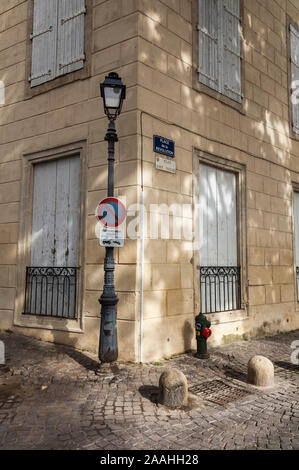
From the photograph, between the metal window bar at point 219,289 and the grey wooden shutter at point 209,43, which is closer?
the metal window bar at point 219,289

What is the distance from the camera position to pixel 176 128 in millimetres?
6711

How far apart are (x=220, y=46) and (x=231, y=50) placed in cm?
42

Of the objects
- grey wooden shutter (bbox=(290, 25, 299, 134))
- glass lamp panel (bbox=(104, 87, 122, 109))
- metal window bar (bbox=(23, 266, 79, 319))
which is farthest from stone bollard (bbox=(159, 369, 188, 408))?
grey wooden shutter (bbox=(290, 25, 299, 134))

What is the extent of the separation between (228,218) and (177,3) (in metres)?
4.30

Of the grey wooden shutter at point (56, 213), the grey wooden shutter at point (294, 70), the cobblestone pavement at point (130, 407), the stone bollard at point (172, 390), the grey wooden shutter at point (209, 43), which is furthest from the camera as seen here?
the grey wooden shutter at point (294, 70)

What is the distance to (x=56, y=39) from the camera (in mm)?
7504

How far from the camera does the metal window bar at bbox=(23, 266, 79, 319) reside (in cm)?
668

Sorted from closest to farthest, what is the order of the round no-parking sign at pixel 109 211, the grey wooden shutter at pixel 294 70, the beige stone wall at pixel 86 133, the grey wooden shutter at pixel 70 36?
the round no-parking sign at pixel 109 211, the beige stone wall at pixel 86 133, the grey wooden shutter at pixel 70 36, the grey wooden shutter at pixel 294 70

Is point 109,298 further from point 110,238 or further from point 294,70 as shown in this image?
point 294,70

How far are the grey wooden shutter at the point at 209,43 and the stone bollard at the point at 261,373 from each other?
5.38 m

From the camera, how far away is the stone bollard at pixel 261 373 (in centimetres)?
498

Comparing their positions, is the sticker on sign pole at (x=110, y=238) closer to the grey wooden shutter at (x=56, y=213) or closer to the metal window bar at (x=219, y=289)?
the grey wooden shutter at (x=56, y=213)

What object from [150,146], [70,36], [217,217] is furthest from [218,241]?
[70,36]

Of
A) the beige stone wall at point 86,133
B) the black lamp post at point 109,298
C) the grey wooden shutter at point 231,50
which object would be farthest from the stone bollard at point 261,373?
the grey wooden shutter at point 231,50
